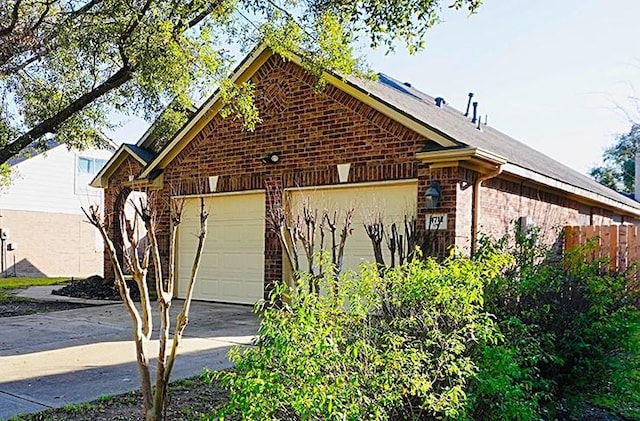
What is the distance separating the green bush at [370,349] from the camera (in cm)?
290

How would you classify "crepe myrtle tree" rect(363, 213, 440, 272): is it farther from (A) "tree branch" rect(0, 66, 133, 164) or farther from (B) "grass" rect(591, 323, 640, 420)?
(A) "tree branch" rect(0, 66, 133, 164)

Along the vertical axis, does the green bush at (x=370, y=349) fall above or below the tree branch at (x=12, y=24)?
below

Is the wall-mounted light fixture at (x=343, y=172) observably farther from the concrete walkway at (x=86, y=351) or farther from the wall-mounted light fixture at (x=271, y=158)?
the concrete walkway at (x=86, y=351)

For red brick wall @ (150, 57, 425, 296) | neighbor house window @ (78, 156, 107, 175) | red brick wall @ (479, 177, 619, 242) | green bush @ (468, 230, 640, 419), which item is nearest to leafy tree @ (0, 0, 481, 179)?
red brick wall @ (150, 57, 425, 296)

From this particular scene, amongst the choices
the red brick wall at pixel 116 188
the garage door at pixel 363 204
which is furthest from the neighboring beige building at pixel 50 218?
the garage door at pixel 363 204

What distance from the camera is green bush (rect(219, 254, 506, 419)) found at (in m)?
2.90

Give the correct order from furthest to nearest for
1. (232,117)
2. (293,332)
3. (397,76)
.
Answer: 1. (397,76)
2. (232,117)
3. (293,332)

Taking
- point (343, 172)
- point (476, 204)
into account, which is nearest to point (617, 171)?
point (476, 204)

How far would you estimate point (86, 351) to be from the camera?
7.40 m

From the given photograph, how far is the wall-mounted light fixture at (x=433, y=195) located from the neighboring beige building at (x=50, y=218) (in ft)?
58.2

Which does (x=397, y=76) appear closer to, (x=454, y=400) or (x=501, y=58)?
(x=501, y=58)

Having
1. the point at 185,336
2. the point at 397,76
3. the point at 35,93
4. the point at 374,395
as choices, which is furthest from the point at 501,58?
the point at 374,395

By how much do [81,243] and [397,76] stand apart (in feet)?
56.7

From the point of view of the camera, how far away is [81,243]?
25.8 meters
